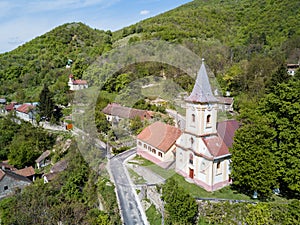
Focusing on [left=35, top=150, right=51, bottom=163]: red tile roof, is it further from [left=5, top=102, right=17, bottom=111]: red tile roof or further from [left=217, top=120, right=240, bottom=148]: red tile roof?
[left=217, top=120, right=240, bottom=148]: red tile roof

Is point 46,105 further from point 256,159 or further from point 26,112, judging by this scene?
point 256,159

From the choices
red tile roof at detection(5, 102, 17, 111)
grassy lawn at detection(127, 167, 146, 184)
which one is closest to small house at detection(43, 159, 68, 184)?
grassy lawn at detection(127, 167, 146, 184)

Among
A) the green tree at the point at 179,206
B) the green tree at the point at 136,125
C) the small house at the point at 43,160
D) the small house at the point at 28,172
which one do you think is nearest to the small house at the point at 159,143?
the green tree at the point at 136,125

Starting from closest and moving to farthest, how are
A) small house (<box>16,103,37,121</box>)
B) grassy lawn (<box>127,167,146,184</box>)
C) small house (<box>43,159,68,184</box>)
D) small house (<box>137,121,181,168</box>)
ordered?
grassy lawn (<box>127,167,146,184</box>), small house (<box>137,121,181,168</box>), small house (<box>43,159,68,184</box>), small house (<box>16,103,37,121</box>)

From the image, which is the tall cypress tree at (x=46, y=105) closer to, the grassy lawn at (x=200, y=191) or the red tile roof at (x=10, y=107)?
the red tile roof at (x=10, y=107)

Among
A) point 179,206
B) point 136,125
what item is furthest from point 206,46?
point 179,206

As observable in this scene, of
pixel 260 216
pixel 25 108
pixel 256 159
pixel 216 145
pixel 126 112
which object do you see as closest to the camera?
pixel 260 216

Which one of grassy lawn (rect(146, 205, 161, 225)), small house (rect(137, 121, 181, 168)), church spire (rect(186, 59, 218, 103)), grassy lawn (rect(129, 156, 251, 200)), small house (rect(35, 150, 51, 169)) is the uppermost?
church spire (rect(186, 59, 218, 103))
